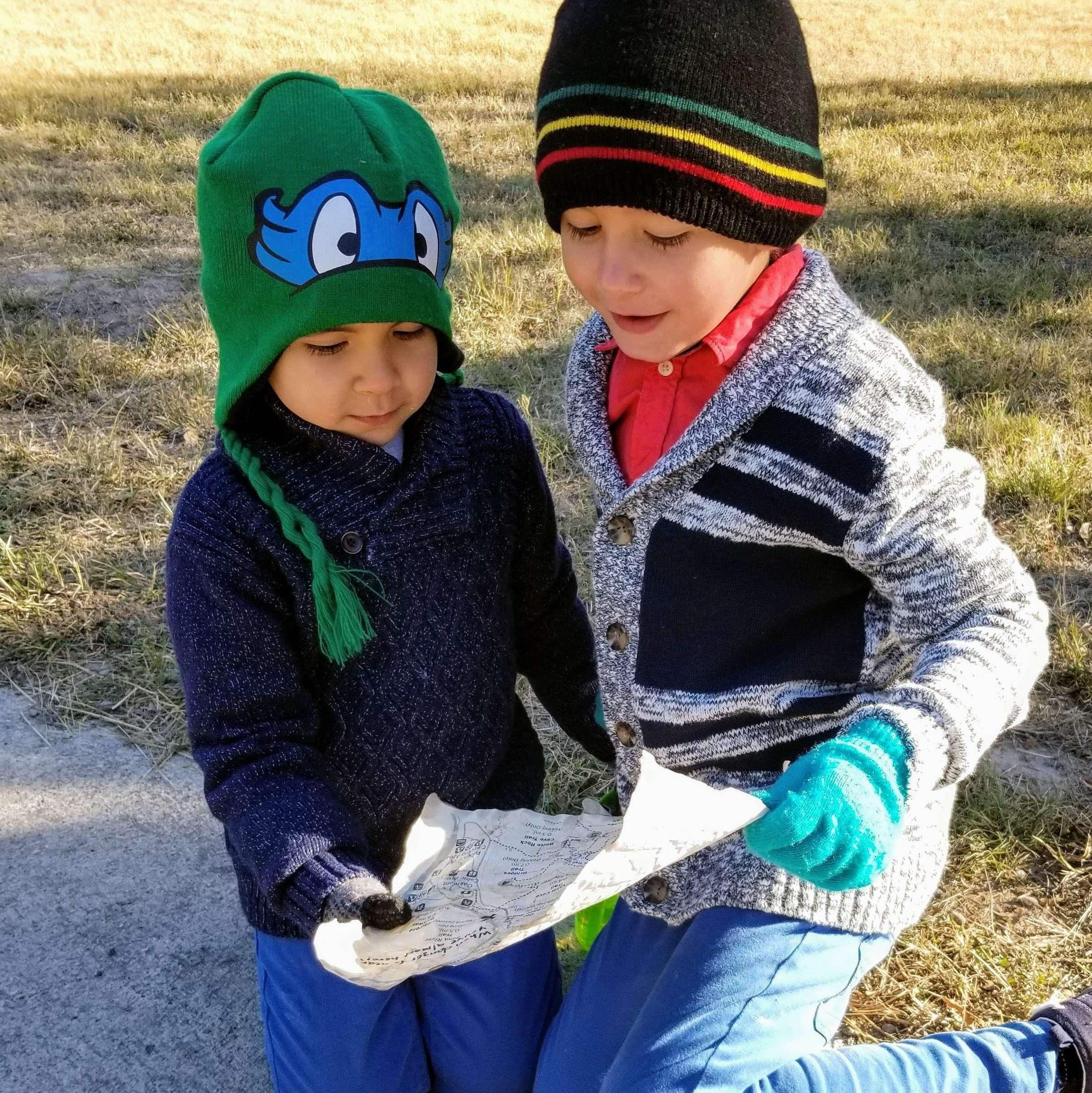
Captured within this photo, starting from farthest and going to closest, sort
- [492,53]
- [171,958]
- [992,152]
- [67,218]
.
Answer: [492,53]
[992,152]
[67,218]
[171,958]

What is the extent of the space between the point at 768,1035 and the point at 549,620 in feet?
2.38

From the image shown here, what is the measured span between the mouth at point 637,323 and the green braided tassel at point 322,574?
1.64 feet

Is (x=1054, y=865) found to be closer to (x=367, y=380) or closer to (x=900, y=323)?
(x=367, y=380)

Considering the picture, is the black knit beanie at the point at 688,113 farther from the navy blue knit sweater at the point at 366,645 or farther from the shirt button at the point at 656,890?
the shirt button at the point at 656,890

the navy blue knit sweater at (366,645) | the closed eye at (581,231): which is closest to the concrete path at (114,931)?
the navy blue knit sweater at (366,645)

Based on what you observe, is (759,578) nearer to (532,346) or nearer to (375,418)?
(375,418)

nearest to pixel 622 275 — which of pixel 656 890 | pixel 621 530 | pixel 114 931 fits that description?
pixel 621 530

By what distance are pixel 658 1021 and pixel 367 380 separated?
0.94 metres

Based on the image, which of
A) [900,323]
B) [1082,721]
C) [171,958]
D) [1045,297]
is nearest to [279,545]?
[171,958]

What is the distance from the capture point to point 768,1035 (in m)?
1.53

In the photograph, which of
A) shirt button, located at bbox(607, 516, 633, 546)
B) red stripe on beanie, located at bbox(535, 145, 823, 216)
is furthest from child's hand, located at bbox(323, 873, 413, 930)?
red stripe on beanie, located at bbox(535, 145, 823, 216)

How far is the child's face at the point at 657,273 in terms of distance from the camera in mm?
1425

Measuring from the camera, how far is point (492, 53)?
12172 mm

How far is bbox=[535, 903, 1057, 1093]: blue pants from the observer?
1515 millimetres
